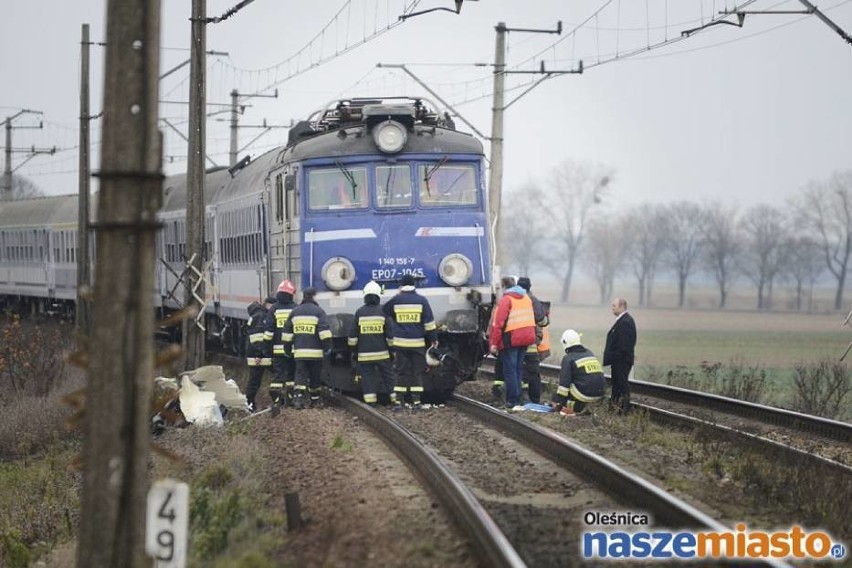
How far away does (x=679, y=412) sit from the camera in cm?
1764

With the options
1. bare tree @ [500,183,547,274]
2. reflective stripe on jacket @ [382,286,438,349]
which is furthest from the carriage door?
bare tree @ [500,183,547,274]

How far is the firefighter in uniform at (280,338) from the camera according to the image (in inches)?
682

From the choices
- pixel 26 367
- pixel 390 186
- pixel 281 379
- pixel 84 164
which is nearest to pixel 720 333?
pixel 84 164

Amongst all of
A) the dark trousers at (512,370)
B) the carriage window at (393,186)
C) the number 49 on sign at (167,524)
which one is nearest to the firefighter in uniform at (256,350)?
the carriage window at (393,186)

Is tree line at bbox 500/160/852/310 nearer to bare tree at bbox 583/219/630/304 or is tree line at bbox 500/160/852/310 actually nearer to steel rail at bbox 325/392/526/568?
bare tree at bbox 583/219/630/304

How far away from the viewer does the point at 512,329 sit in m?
17.2

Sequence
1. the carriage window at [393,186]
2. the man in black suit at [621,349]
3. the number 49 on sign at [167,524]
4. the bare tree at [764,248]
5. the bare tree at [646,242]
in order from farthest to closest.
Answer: the bare tree at [646,242] → the bare tree at [764,248] → the carriage window at [393,186] → the man in black suit at [621,349] → the number 49 on sign at [167,524]

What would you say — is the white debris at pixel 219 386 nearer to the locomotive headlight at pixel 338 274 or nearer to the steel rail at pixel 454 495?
the locomotive headlight at pixel 338 274

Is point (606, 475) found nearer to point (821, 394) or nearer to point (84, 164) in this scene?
point (821, 394)

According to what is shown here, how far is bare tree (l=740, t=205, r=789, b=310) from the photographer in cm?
8406

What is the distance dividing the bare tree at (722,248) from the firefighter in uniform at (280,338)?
66.6m

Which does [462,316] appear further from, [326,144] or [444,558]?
[444,558]

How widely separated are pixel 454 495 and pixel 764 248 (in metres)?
79.9

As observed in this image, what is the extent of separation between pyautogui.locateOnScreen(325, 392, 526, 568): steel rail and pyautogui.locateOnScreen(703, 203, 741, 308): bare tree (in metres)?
70.1
